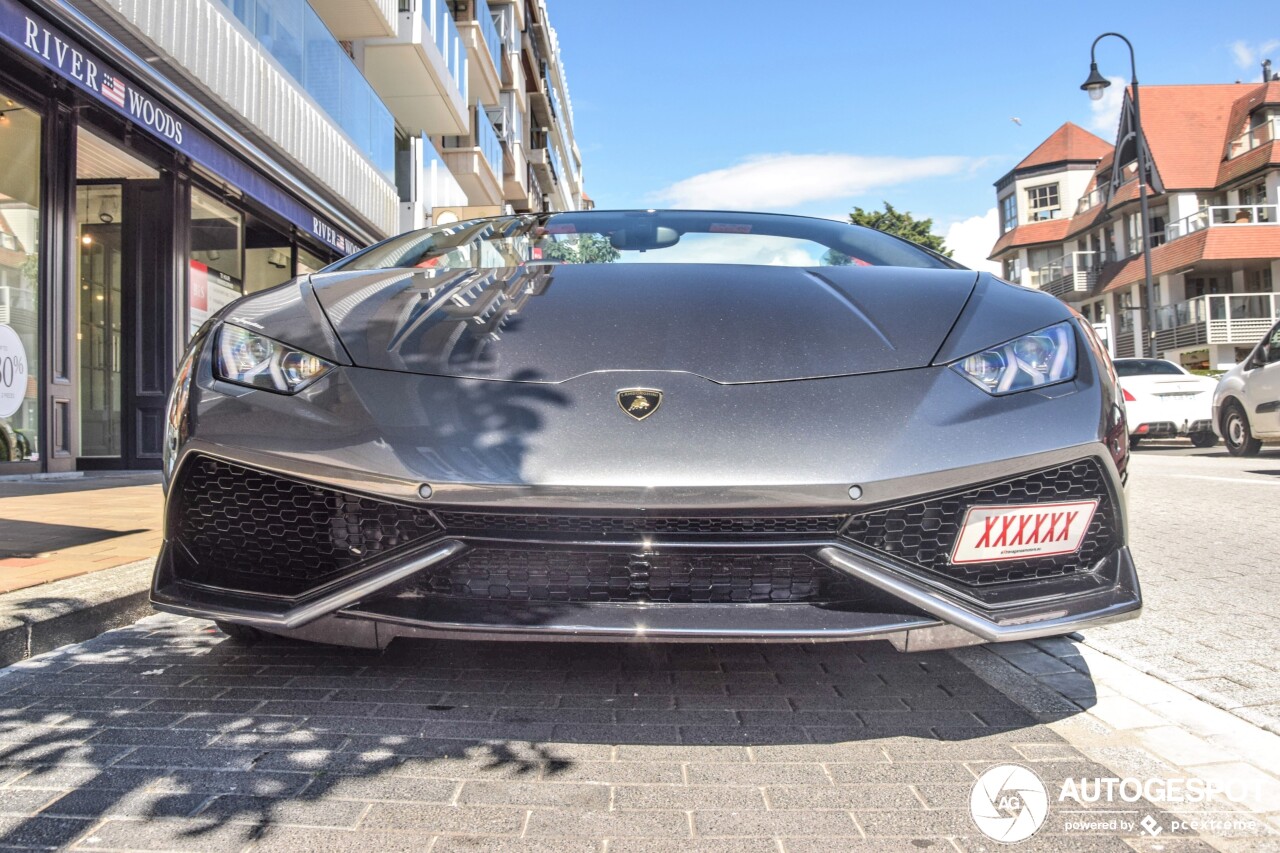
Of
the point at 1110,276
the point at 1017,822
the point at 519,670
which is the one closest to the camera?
the point at 1017,822

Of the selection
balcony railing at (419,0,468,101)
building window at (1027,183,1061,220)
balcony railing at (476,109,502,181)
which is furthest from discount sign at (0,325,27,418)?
building window at (1027,183,1061,220)

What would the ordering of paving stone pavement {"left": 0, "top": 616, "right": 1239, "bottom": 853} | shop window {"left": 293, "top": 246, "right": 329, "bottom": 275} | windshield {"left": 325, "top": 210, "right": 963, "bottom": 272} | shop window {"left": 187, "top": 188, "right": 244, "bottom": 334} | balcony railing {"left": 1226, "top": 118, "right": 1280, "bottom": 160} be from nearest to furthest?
paving stone pavement {"left": 0, "top": 616, "right": 1239, "bottom": 853}
windshield {"left": 325, "top": 210, "right": 963, "bottom": 272}
shop window {"left": 187, "top": 188, "right": 244, "bottom": 334}
shop window {"left": 293, "top": 246, "right": 329, "bottom": 275}
balcony railing {"left": 1226, "top": 118, "right": 1280, "bottom": 160}

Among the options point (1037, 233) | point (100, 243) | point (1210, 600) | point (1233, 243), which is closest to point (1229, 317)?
point (1233, 243)

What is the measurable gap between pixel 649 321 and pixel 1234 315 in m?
36.0

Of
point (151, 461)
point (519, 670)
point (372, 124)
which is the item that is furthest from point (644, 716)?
point (372, 124)

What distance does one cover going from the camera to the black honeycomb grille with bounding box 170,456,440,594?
6.48 feet

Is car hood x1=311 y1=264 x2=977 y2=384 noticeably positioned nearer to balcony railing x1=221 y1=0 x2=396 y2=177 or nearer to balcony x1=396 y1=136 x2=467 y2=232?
balcony railing x1=221 y1=0 x2=396 y2=177

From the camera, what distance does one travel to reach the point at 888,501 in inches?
73.6

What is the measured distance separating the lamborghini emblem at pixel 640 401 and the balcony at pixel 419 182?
1457 cm

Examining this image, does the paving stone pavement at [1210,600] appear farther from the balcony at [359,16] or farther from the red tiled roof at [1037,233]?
the red tiled roof at [1037,233]

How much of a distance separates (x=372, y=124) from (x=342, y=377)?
13163 mm

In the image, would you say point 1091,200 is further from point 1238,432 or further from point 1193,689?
point 1193,689

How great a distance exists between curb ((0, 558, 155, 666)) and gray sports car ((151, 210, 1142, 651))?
875 millimetres

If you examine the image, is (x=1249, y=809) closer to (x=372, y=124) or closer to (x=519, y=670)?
(x=519, y=670)
